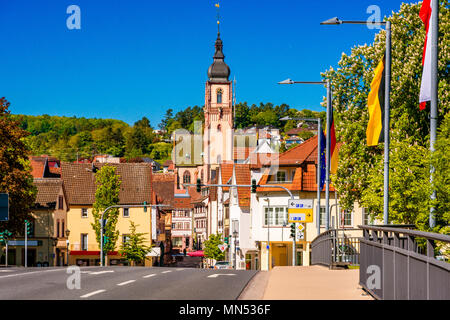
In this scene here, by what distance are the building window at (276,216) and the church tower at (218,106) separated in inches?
4398

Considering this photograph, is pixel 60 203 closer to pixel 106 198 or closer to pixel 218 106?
pixel 106 198

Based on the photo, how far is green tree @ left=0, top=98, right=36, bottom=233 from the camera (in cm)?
5322

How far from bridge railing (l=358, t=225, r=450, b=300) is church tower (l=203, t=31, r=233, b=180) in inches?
6412

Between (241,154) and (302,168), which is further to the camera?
(241,154)

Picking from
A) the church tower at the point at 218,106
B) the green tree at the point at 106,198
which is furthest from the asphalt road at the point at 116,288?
the church tower at the point at 218,106

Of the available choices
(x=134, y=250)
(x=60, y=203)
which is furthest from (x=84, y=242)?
(x=134, y=250)

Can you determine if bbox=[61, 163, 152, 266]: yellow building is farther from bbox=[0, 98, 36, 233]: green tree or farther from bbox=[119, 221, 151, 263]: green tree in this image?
bbox=[0, 98, 36, 233]: green tree

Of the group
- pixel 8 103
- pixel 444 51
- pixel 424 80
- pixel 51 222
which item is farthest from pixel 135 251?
pixel 424 80

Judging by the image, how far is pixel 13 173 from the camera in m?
53.4

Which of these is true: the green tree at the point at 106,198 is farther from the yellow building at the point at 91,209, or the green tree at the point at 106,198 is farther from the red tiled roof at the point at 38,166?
the red tiled roof at the point at 38,166

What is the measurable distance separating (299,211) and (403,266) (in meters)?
28.8

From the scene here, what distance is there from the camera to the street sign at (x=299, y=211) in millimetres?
39344

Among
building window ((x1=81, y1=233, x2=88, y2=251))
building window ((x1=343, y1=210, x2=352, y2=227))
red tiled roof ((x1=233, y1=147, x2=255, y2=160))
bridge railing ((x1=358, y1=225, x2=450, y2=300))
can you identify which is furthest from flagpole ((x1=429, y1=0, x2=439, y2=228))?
red tiled roof ((x1=233, y1=147, x2=255, y2=160))

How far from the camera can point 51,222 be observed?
262ft
